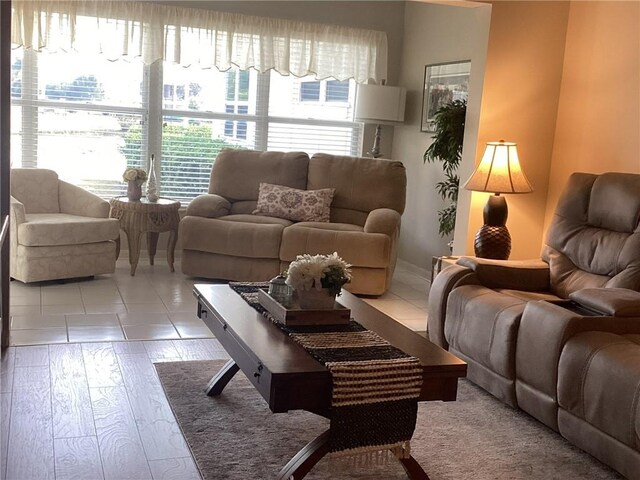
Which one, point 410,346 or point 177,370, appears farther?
point 177,370

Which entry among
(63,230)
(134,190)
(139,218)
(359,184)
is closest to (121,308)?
(63,230)

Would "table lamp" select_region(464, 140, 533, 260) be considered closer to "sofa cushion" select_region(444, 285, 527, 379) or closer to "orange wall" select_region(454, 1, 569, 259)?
"orange wall" select_region(454, 1, 569, 259)

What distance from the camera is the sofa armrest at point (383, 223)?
5.41 metres

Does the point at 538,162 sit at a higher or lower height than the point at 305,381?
higher

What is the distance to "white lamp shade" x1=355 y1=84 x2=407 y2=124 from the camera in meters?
6.39

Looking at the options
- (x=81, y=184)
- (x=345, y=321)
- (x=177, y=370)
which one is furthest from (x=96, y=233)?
(x=345, y=321)

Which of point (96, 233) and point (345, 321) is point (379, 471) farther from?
point (96, 233)

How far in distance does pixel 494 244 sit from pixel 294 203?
6.55 ft

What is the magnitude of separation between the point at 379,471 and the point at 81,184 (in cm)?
Answer: 435

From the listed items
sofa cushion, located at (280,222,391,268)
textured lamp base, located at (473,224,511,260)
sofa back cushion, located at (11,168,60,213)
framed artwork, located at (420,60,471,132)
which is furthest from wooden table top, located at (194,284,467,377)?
framed artwork, located at (420,60,471,132)

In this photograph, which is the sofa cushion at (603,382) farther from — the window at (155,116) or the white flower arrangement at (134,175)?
the window at (155,116)

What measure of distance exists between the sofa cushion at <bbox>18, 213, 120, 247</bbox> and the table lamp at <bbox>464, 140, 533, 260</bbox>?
8.84 ft

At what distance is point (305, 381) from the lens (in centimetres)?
233

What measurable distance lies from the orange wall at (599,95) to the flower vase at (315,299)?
2.22 m
